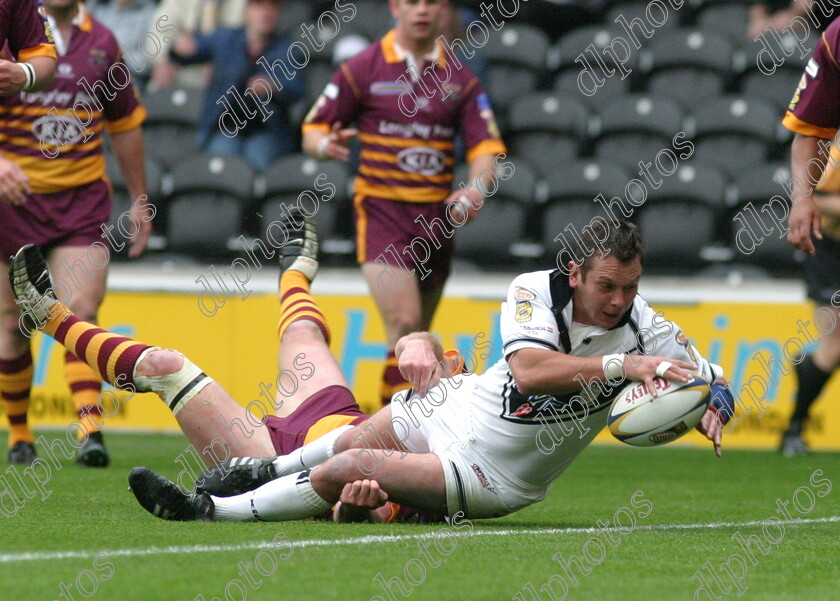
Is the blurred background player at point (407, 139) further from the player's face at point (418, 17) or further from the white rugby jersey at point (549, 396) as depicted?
the white rugby jersey at point (549, 396)

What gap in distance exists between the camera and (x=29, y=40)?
6.06m

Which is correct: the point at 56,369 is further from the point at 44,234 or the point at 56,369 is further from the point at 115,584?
the point at 115,584

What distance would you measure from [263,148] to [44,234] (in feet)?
15.2

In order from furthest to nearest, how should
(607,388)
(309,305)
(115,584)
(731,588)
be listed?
(309,305) < (607,388) < (731,588) < (115,584)

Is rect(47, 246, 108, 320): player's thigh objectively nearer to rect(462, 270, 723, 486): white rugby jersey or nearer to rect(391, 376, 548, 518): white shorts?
rect(391, 376, 548, 518): white shorts

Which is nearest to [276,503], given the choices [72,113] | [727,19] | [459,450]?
[459,450]

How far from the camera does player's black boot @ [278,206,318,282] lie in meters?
6.46

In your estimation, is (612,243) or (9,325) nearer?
(612,243)

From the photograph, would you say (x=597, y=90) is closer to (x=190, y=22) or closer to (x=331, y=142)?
(x=190, y=22)

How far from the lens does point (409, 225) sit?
801 centimetres

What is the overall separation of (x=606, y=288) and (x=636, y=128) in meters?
6.90

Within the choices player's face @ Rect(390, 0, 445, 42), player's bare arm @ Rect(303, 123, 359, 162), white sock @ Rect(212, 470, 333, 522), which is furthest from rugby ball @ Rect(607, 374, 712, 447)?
player's face @ Rect(390, 0, 445, 42)

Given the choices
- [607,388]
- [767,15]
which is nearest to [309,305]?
[607,388]

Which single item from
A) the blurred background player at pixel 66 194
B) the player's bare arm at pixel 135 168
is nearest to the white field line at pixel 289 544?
the blurred background player at pixel 66 194
